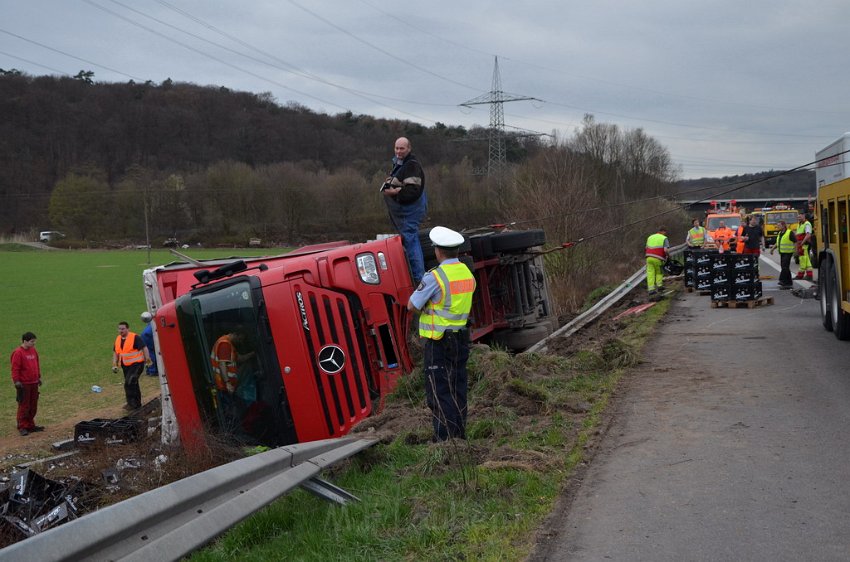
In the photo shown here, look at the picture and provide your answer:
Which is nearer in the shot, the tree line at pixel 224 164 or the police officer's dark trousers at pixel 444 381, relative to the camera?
the police officer's dark trousers at pixel 444 381

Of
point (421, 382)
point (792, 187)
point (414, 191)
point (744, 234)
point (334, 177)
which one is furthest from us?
point (792, 187)

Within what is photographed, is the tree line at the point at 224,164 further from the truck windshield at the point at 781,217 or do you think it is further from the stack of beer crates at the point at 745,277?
the stack of beer crates at the point at 745,277

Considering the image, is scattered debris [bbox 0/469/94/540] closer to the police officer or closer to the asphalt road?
the police officer

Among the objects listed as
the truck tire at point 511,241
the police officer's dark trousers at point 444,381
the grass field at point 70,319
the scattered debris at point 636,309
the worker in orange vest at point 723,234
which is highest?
the truck tire at point 511,241

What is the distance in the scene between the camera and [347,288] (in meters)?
9.27

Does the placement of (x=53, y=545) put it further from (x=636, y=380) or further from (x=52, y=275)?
(x=52, y=275)

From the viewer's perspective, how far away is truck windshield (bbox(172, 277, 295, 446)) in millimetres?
8539

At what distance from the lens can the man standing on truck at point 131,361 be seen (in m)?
16.1

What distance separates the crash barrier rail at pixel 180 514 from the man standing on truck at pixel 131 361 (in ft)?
36.5

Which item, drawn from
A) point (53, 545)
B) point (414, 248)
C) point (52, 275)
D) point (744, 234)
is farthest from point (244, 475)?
point (52, 275)

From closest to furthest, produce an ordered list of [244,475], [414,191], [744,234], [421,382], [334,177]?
1. [244,475]
2. [421,382]
3. [414,191]
4. [744,234]
5. [334,177]

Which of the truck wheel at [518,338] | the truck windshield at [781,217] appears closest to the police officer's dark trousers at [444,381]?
the truck wheel at [518,338]

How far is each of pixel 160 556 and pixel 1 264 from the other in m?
73.7

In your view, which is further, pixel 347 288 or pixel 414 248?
pixel 414 248
